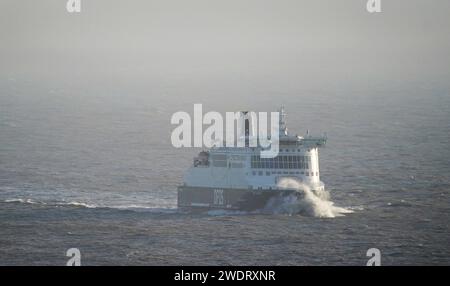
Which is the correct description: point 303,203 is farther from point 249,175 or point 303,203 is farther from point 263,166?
point 249,175

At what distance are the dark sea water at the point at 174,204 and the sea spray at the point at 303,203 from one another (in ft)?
2.24

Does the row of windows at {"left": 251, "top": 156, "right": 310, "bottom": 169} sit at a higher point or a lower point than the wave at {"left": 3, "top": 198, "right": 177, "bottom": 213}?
higher

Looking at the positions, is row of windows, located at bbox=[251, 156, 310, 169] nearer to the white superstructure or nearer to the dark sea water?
the white superstructure

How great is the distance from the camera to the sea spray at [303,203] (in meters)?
90.2

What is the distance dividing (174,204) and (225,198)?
5.24 meters

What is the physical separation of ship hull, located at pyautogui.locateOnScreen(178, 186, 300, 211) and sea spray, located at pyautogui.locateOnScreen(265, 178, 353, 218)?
400mm

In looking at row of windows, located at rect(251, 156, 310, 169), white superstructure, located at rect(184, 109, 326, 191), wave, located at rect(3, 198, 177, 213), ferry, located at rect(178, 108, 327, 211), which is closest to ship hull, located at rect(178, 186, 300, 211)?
ferry, located at rect(178, 108, 327, 211)

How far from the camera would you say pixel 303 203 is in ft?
297

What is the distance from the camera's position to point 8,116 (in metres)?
174

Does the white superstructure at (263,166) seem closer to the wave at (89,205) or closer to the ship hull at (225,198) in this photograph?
the ship hull at (225,198)

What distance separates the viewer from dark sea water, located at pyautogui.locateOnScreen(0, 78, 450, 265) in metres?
76.7

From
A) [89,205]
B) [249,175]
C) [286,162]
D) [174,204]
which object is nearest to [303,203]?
[286,162]

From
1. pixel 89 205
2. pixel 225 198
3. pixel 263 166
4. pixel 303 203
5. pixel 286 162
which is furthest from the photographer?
pixel 89 205
